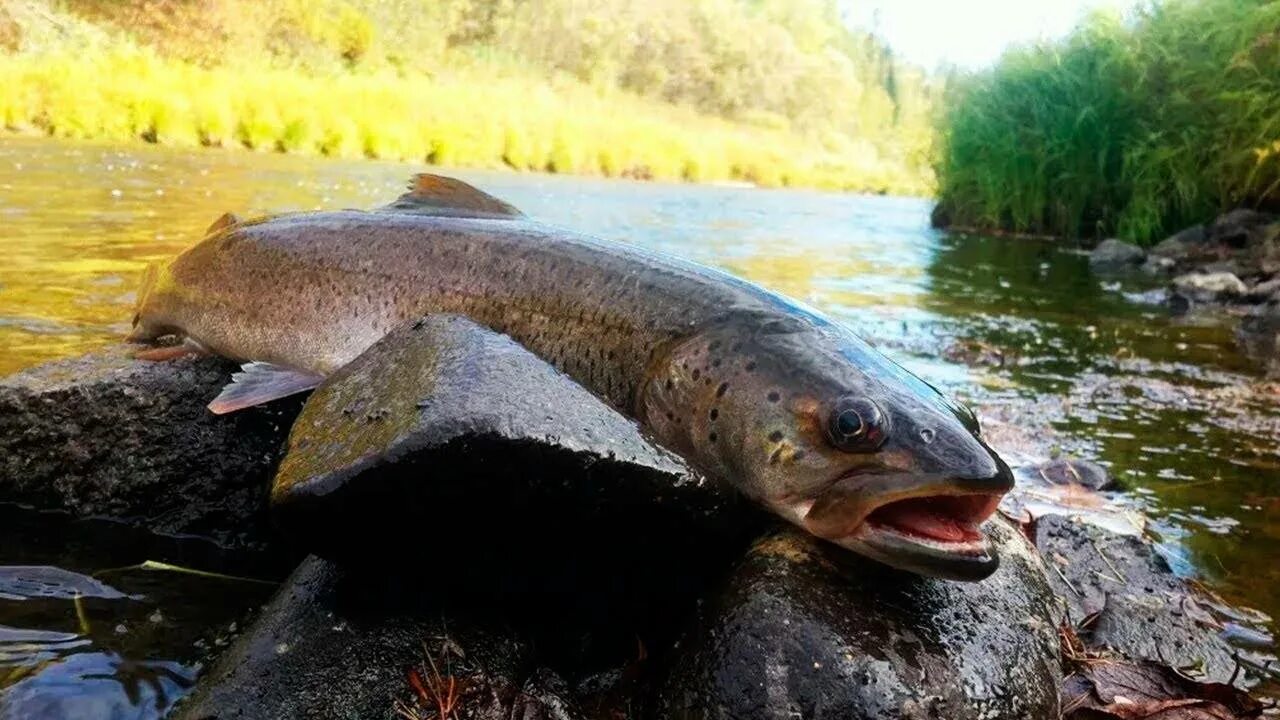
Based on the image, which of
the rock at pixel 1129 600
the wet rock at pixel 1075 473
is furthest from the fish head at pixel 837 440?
the wet rock at pixel 1075 473

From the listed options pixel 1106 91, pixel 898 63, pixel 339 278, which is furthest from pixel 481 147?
pixel 898 63

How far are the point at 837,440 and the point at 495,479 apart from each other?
2.67ft

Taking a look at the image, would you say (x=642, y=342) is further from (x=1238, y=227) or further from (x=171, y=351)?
(x=1238, y=227)

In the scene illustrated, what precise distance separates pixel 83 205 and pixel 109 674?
40.0 ft

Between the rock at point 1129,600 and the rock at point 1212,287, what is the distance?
1052 centimetres

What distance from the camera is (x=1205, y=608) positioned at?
3.66 m

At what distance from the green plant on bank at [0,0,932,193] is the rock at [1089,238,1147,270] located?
375 inches

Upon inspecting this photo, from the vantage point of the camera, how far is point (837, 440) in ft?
8.03

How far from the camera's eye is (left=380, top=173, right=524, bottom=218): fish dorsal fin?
382 cm

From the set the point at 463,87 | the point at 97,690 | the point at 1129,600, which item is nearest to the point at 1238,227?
the point at 1129,600

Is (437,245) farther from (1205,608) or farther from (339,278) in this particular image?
(1205,608)

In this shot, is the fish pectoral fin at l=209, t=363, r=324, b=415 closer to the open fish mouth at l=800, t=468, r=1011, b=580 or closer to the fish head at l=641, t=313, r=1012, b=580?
the fish head at l=641, t=313, r=1012, b=580

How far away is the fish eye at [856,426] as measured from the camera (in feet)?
7.89

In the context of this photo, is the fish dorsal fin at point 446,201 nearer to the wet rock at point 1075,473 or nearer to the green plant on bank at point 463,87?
the wet rock at point 1075,473
